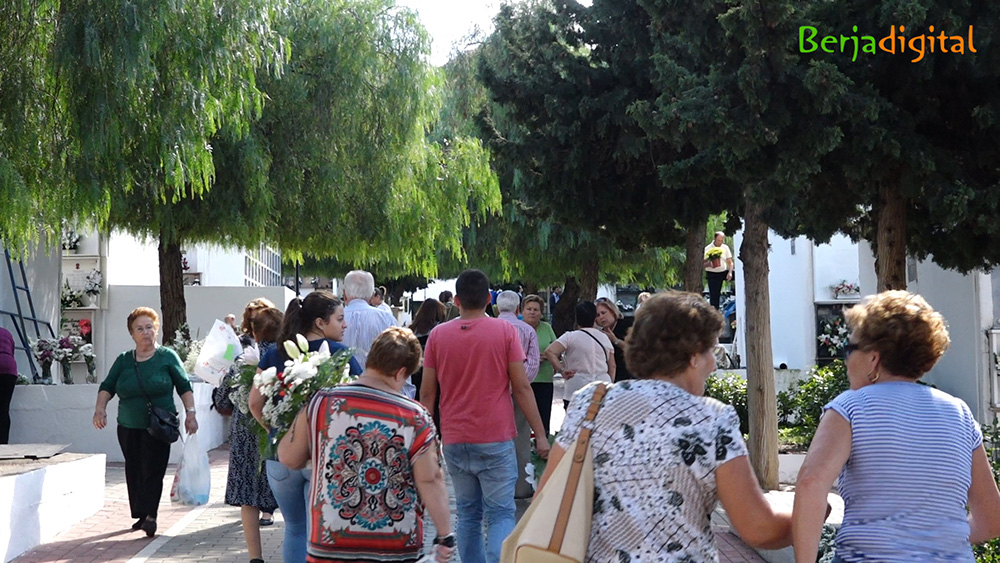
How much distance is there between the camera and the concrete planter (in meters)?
14.0

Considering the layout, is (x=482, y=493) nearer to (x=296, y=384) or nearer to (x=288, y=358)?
(x=288, y=358)

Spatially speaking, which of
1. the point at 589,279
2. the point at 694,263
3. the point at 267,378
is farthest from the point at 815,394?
the point at 589,279

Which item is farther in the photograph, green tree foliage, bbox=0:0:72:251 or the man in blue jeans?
green tree foliage, bbox=0:0:72:251

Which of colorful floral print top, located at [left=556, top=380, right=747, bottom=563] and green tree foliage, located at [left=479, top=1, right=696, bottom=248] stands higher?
green tree foliage, located at [left=479, top=1, right=696, bottom=248]

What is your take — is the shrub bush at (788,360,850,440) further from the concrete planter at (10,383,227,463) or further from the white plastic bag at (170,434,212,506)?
the concrete planter at (10,383,227,463)

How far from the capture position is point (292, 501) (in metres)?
6.18

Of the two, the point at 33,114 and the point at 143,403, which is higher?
the point at 33,114

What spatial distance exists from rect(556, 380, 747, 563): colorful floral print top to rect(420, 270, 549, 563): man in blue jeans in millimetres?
3511

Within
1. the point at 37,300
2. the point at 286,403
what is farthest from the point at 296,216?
the point at 286,403

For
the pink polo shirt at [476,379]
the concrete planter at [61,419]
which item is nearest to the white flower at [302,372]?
the pink polo shirt at [476,379]

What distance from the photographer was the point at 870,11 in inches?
325

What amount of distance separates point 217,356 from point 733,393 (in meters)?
7.83

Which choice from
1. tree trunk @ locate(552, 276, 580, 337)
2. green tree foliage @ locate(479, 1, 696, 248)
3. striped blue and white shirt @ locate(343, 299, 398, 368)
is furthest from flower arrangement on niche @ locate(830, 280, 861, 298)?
striped blue and white shirt @ locate(343, 299, 398, 368)

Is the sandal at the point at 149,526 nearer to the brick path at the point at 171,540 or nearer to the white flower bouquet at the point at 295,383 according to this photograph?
the brick path at the point at 171,540
